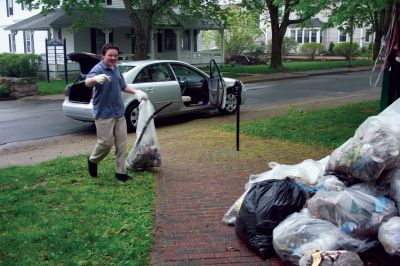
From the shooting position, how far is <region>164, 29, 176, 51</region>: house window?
3522 cm

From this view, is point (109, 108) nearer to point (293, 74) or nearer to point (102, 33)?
point (293, 74)

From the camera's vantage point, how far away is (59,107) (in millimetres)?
15969

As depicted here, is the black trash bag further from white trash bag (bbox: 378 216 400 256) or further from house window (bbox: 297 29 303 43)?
house window (bbox: 297 29 303 43)

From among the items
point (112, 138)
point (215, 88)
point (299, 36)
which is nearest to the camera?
point (112, 138)

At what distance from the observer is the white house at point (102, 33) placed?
92.4 feet

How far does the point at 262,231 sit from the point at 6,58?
21229mm

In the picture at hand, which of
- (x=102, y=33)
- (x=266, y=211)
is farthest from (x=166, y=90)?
(x=102, y=33)

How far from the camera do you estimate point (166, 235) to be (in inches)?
183

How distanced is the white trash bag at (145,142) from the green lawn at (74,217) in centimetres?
22

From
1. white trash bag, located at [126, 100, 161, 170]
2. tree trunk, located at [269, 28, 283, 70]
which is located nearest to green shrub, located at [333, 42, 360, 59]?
tree trunk, located at [269, 28, 283, 70]

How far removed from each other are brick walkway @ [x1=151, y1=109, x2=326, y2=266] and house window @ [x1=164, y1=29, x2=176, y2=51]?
25397 mm

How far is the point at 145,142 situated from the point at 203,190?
1.21 m

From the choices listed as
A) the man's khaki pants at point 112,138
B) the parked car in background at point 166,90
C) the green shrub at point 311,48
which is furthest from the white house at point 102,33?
the man's khaki pants at point 112,138

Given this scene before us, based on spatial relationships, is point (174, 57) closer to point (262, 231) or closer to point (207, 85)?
point (207, 85)
